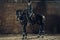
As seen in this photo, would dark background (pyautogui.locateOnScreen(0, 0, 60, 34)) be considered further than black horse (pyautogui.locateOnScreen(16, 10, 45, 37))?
Yes

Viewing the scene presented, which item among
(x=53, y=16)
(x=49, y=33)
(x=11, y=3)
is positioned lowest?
(x=49, y=33)

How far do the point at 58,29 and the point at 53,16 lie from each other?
85 centimetres

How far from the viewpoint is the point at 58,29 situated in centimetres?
1307

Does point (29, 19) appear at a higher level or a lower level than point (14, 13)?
lower

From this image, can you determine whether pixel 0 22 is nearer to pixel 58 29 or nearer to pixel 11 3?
pixel 11 3

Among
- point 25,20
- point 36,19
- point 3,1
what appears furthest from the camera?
point 3,1

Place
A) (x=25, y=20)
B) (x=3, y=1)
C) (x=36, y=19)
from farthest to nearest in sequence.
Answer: (x=3, y=1), (x=36, y=19), (x=25, y=20)

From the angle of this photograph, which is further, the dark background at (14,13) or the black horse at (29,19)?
the dark background at (14,13)

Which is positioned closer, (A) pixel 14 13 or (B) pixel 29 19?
(B) pixel 29 19

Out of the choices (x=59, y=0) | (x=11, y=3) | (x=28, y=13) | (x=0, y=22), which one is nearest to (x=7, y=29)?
(x=0, y=22)

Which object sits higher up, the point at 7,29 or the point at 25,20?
the point at 25,20

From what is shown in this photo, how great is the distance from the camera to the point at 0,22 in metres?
12.7

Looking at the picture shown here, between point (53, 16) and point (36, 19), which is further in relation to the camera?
point (53, 16)

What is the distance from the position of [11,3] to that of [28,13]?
2.30 meters
